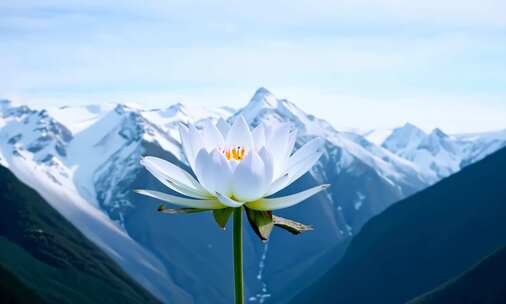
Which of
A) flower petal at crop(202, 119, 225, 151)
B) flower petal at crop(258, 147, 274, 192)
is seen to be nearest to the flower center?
flower petal at crop(202, 119, 225, 151)

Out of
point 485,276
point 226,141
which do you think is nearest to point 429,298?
point 485,276

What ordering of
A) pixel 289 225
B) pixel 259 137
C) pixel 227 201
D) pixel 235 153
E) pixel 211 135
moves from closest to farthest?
pixel 227 201 → pixel 289 225 → pixel 235 153 → pixel 259 137 → pixel 211 135

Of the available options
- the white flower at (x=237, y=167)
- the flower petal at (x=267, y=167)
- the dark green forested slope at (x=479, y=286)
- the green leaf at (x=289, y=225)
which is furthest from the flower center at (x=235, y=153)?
the dark green forested slope at (x=479, y=286)

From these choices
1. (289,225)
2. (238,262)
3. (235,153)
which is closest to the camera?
(238,262)

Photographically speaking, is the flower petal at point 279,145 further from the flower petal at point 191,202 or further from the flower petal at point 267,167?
the flower petal at point 191,202

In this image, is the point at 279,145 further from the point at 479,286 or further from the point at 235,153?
the point at 479,286

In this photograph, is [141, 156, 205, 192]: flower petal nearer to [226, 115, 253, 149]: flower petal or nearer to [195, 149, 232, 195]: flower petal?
[195, 149, 232, 195]: flower petal

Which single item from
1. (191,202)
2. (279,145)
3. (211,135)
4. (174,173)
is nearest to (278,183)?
(279,145)
